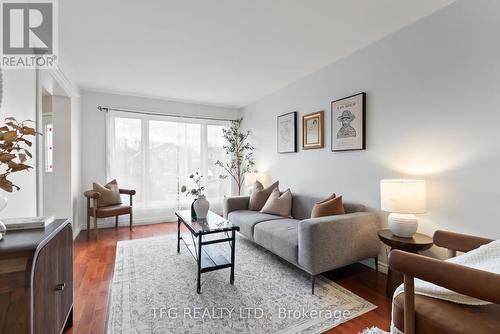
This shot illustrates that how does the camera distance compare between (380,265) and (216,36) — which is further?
(380,265)

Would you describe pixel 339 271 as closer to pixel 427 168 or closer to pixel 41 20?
pixel 427 168

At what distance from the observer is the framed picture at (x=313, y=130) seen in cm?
317

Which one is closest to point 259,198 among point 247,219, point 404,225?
point 247,219

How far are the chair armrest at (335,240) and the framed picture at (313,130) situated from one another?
1.23 meters

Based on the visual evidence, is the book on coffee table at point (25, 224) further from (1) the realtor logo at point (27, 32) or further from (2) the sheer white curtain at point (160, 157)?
(2) the sheer white curtain at point (160, 157)

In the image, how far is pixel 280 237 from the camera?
7.97ft

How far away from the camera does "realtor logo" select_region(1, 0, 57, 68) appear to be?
1779 mm

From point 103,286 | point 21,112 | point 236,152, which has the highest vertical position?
point 21,112

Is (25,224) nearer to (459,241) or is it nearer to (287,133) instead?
(459,241)

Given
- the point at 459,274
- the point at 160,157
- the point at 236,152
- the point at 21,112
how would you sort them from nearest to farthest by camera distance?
1. the point at 459,274
2. the point at 21,112
3. the point at 160,157
4. the point at 236,152

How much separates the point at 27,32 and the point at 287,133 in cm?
319

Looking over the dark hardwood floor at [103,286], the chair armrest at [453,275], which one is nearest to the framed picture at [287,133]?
the dark hardwood floor at [103,286]

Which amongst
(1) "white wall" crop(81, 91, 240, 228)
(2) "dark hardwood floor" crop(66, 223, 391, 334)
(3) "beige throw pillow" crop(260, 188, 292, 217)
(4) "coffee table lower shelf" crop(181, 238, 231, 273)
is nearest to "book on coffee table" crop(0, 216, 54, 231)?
(2) "dark hardwood floor" crop(66, 223, 391, 334)

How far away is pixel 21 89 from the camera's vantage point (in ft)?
6.10
